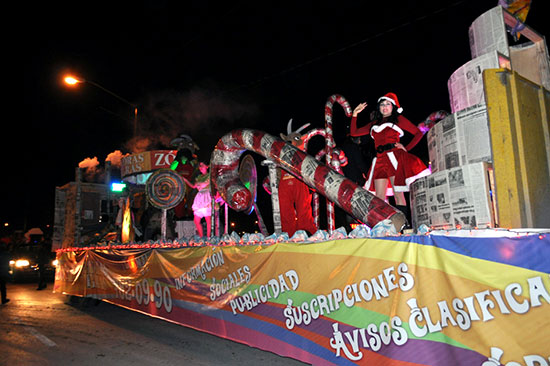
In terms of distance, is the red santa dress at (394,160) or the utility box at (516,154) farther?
the red santa dress at (394,160)

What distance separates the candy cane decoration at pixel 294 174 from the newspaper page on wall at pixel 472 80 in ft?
4.21

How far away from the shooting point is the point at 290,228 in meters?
7.44

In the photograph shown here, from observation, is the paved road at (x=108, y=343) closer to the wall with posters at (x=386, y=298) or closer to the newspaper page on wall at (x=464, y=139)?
the wall with posters at (x=386, y=298)

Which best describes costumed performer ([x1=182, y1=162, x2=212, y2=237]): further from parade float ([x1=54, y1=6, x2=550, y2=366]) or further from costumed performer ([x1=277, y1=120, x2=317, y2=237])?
parade float ([x1=54, y1=6, x2=550, y2=366])

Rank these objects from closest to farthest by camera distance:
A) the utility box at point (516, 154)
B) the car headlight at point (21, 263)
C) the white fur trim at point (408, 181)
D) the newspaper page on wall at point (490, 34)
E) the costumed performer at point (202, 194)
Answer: the utility box at point (516, 154) < the newspaper page on wall at point (490, 34) < the white fur trim at point (408, 181) < the costumed performer at point (202, 194) < the car headlight at point (21, 263)

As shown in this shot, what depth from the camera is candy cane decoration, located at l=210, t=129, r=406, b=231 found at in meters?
4.03

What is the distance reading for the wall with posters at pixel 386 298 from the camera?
2133 mm

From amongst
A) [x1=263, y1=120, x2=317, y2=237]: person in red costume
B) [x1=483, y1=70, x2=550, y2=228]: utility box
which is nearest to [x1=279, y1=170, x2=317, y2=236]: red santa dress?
[x1=263, y1=120, x2=317, y2=237]: person in red costume

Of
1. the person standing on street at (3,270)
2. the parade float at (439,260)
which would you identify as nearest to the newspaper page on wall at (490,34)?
the parade float at (439,260)

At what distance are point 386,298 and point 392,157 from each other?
2.74m

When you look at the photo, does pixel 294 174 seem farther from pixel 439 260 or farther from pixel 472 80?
pixel 439 260

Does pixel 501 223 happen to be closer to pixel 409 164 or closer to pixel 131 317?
pixel 409 164

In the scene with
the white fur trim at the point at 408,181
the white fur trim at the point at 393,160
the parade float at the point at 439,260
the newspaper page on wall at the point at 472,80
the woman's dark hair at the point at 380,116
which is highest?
the woman's dark hair at the point at 380,116

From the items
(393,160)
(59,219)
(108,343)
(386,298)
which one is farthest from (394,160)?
(59,219)
